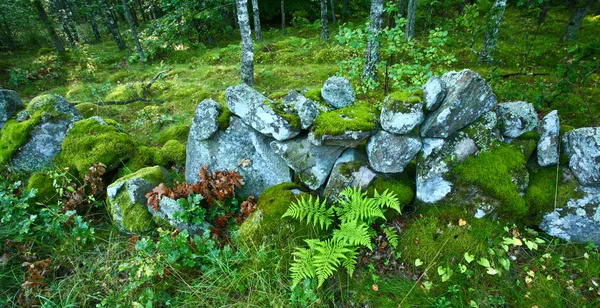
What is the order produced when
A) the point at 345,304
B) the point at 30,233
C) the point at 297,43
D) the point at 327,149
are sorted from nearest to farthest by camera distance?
the point at 345,304
the point at 30,233
the point at 327,149
the point at 297,43

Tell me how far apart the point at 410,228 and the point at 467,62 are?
8841 mm

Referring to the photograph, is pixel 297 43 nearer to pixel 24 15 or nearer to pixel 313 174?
pixel 313 174

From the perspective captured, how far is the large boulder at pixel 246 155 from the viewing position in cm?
458

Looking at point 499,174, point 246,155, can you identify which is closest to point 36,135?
point 246,155

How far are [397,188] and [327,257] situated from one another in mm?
1428

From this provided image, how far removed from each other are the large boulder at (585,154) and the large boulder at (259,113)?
3.50m

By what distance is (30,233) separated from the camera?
13.0 ft

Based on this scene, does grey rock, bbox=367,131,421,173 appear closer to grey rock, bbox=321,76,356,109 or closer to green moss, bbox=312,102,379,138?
green moss, bbox=312,102,379,138

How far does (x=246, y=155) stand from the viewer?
4.65 m

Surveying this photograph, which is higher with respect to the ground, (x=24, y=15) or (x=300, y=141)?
(x=24, y=15)

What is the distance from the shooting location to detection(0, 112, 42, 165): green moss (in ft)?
17.8

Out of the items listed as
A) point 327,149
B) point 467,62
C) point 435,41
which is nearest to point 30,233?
point 327,149

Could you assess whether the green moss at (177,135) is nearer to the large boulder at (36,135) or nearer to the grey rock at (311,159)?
the large boulder at (36,135)

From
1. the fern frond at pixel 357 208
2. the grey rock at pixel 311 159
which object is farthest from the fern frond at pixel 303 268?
the grey rock at pixel 311 159
